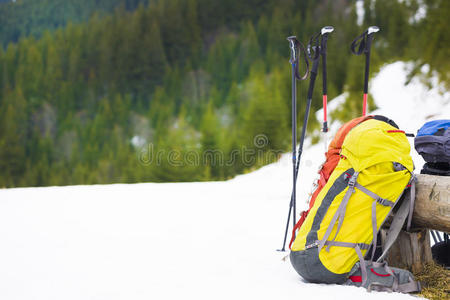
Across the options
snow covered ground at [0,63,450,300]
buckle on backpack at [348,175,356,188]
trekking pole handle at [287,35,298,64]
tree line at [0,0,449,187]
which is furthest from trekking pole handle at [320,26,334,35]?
tree line at [0,0,449,187]

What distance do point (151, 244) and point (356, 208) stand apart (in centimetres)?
166

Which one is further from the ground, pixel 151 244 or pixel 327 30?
pixel 327 30

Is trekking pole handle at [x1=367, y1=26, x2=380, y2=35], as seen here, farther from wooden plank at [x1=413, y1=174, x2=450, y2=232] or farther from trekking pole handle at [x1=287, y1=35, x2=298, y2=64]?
wooden plank at [x1=413, y1=174, x2=450, y2=232]

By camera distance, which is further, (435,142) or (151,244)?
(151,244)

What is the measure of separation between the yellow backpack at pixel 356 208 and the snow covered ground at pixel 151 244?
4.6 inches

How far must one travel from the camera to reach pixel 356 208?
1.76 m

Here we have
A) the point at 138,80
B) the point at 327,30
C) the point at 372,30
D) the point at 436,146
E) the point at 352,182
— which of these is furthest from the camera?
the point at 138,80

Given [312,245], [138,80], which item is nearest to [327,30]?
[312,245]

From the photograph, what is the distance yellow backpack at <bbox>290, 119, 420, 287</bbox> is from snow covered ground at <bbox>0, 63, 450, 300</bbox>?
12 cm

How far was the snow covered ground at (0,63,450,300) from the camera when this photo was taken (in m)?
1.83

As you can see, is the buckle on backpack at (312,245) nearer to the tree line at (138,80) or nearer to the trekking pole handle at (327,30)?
the trekking pole handle at (327,30)

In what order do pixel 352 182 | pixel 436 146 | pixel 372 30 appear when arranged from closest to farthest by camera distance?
pixel 352 182 < pixel 436 146 < pixel 372 30

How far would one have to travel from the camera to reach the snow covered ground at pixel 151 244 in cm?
183

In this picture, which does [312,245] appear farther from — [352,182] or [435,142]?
[435,142]
